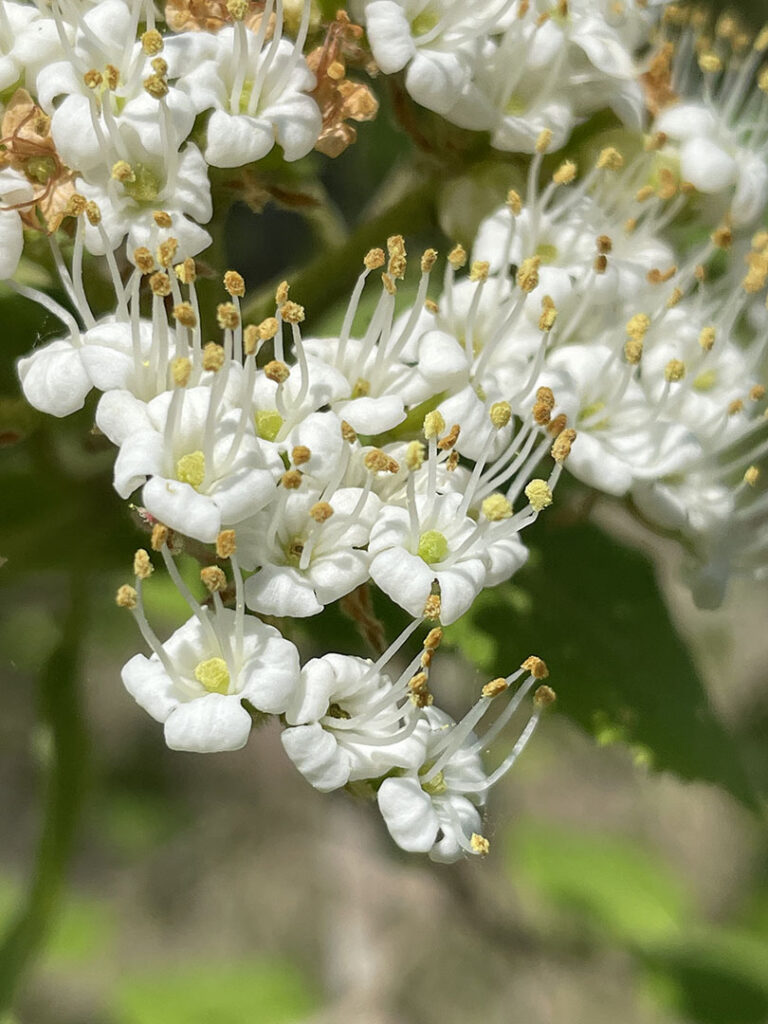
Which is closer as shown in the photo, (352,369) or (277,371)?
(277,371)

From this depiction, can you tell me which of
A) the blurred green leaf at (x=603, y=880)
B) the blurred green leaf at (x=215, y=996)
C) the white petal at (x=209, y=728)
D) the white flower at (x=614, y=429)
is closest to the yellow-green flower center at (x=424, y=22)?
the white flower at (x=614, y=429)

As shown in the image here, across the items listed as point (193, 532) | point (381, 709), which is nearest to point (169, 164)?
point (193, 532)

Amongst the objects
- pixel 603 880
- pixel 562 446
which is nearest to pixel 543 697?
pixel 562 446

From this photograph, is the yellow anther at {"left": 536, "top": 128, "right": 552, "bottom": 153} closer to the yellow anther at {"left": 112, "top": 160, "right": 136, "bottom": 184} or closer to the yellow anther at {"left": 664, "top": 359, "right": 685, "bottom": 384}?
the yellow anther at {"left": 664, "top": 359, "right": 685, "bottom": 384}

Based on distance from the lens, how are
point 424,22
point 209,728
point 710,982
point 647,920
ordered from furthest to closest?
point 647,920, point 710,982, point 424,22, point 209,728

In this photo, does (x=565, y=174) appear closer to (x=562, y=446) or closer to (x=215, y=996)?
(x=562, y=446)

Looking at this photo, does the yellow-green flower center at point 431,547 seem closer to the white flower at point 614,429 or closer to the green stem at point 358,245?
the white flower at point 614,429
